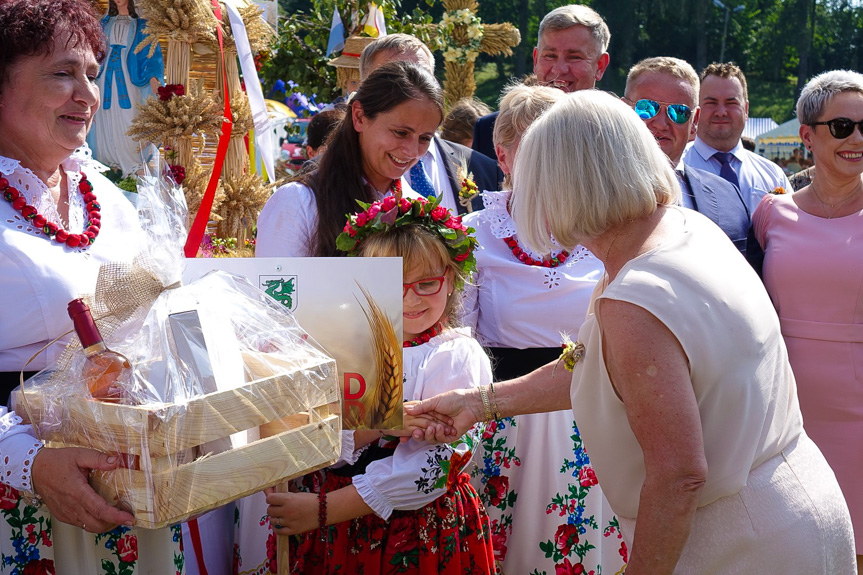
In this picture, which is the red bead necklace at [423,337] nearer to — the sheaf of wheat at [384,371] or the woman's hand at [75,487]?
the sheaf of wheat at [384,371]

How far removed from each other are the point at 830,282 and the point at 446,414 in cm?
189

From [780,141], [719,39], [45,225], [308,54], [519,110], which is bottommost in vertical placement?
[780,141]

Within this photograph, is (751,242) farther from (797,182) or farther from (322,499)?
(797,182)

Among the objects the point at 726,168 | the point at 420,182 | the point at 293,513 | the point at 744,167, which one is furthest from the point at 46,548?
the point at 744,167

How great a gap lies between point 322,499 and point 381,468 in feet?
0.59

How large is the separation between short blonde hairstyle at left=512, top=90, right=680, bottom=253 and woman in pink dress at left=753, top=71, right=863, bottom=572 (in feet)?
6.14

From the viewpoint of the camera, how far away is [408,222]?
96.7 inches

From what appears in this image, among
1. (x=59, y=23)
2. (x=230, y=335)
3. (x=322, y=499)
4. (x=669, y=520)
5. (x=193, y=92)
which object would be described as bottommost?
(x=322, y=499)

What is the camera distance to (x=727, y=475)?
176cm

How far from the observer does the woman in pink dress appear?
133 inches

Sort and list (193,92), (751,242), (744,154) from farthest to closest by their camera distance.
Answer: (744,154), (193,92), (751,242)

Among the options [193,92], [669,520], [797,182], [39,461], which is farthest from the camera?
[797,182]

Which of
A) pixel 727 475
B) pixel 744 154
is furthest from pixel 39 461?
pixel 744 154

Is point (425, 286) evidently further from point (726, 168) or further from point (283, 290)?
point (726, 168)
